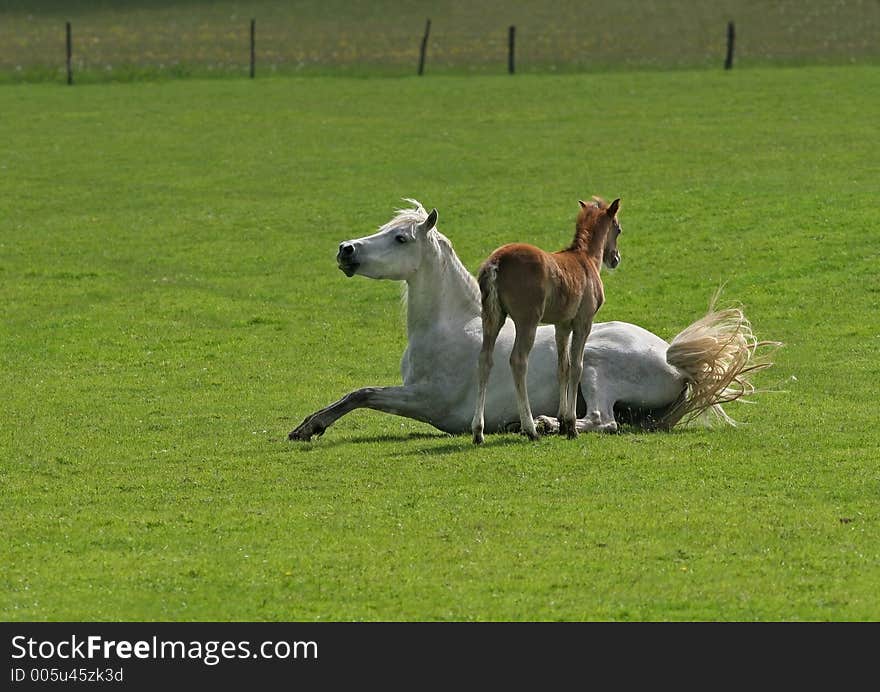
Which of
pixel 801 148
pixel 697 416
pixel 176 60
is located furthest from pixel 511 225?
pixel 176 60

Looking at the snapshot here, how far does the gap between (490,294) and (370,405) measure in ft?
5.04

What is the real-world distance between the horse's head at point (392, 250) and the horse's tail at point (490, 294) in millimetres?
870

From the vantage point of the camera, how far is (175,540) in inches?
347

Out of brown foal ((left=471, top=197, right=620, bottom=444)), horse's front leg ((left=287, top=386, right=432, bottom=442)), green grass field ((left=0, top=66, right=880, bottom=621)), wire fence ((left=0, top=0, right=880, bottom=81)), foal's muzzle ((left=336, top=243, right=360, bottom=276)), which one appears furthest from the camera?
wire fence ((left=0, top=0, right=880, bottom=81))

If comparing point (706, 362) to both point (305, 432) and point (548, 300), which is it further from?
point (305, 432)

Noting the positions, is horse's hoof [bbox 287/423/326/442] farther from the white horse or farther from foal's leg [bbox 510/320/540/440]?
foal's leg [bbox 510/320/540/440]

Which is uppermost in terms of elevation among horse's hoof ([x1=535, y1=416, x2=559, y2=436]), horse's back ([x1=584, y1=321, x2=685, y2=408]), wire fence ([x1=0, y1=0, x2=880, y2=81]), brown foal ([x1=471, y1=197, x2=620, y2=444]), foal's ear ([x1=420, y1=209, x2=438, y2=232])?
foal's ear ([x1=420, y1=209, x2=438, y2=232])

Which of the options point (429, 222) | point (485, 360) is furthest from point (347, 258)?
point (485, 360)

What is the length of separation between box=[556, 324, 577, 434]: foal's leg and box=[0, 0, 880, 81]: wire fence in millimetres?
35975

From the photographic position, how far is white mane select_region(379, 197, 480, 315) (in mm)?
11883

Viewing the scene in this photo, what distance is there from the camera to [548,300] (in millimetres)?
10992

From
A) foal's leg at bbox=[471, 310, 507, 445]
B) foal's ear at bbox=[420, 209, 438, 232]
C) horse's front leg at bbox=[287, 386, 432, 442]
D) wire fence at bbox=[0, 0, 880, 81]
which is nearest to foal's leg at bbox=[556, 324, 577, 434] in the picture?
foal's leg at bbox=[471, 310, 507, 445]

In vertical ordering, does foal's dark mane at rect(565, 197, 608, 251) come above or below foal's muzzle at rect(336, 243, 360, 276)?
above

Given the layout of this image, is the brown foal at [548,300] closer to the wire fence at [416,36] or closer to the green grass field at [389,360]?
the green grass field at [389,360]
